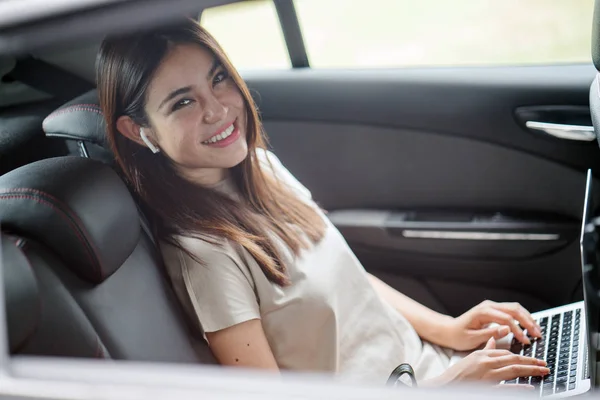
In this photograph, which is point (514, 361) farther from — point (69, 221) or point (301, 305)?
point (69, 221)

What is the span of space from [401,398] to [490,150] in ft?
2.62

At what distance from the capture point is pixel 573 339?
126cm

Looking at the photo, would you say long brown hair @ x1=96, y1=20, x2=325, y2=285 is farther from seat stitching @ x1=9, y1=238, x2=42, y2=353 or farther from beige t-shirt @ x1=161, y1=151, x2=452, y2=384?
seat stitching @ x1=9, y1=238, x2=42, y2=353

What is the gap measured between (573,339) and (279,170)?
58 cm

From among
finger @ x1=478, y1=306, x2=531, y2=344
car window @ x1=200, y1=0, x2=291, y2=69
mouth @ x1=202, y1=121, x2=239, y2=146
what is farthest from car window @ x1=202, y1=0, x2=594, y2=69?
finger @ x1=478, y1=306, x2=531, y2=344

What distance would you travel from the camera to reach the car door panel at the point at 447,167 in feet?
4.85

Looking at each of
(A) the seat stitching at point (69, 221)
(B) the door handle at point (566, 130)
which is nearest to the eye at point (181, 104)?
(A) the seat stitching at point (69, 221)

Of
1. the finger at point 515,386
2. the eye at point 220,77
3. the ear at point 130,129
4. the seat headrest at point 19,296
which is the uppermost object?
the eye at point 220,77

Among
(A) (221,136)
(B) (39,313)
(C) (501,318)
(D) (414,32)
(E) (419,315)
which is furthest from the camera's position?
(D) (414,32)

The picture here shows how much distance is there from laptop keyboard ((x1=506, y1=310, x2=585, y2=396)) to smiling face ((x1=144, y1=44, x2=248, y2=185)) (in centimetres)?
57

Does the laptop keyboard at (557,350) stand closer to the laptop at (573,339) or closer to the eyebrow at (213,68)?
the laptop at (573,339)

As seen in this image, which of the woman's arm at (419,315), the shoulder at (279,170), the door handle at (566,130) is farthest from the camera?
the door handle at (566,130)

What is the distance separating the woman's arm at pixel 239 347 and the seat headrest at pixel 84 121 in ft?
1.12

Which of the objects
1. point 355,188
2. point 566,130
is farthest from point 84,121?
point 566,130
